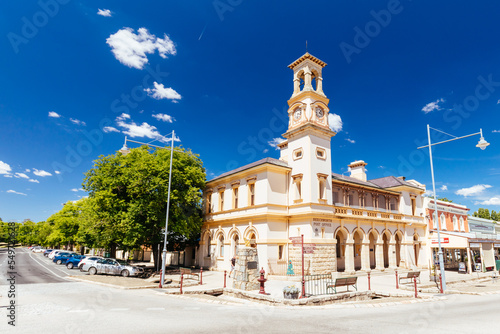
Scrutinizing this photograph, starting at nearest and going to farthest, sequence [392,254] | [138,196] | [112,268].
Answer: [112,268] < [138,196] < [392,254]

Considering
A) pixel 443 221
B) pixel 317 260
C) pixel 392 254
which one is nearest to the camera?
pixel 317 260

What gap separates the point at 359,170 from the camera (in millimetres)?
38781

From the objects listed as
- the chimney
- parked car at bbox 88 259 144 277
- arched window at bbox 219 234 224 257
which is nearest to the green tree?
parked car at bbox 88 259 144 277

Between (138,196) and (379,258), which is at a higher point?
(138,196)

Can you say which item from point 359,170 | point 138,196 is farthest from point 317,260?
point 359,170

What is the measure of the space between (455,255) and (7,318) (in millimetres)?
44653

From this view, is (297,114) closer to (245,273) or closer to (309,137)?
(309,137)

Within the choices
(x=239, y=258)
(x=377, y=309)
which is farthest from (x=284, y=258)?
(x=377, y=309)

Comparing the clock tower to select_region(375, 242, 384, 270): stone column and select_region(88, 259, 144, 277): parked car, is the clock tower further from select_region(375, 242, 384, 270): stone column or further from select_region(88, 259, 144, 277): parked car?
select_region(88, 259, 144, 277): parked car

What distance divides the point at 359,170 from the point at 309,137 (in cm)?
1552

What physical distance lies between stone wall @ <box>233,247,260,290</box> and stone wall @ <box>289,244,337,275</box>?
26.3ft

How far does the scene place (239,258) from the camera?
57.8 feet

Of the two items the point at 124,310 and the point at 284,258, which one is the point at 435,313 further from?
the point at 284,258

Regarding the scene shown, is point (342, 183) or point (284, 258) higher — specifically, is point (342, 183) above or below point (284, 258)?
above
